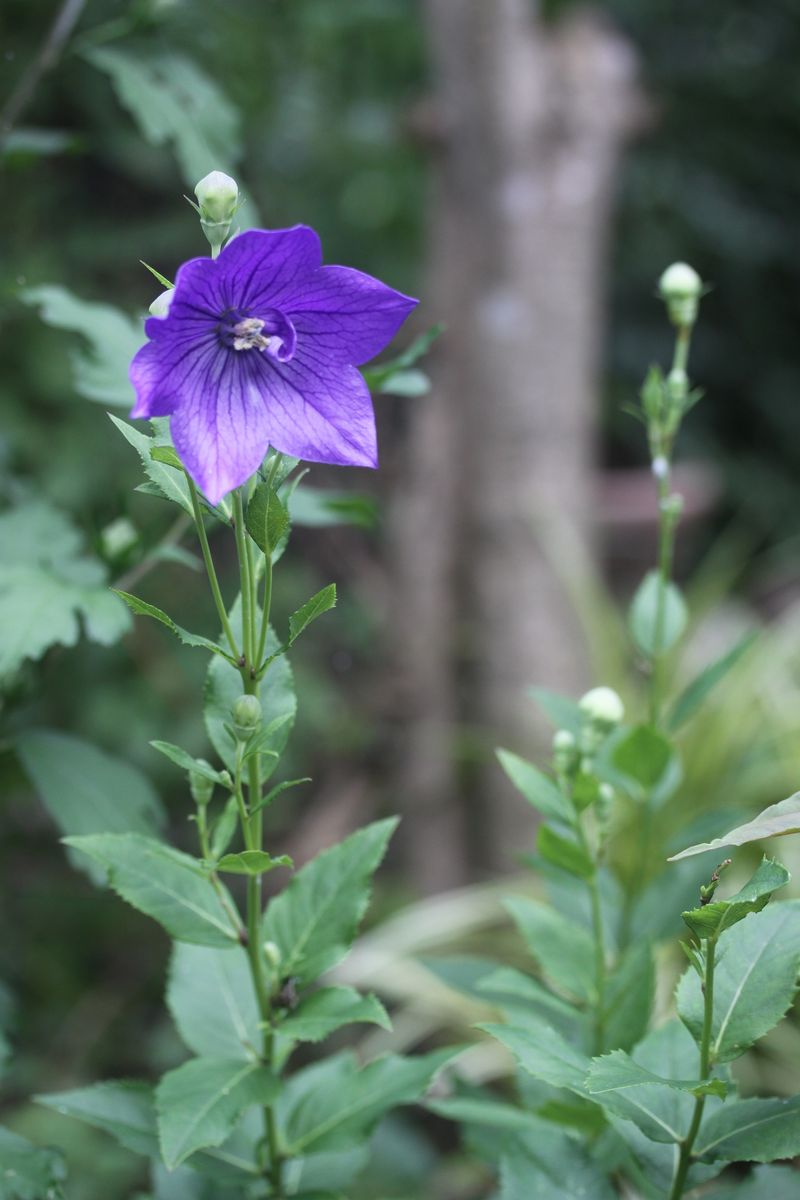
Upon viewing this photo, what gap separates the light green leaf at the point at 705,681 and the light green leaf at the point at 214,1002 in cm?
43

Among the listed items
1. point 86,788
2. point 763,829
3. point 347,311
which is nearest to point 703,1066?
point 763,829

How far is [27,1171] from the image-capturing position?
2.55 ft

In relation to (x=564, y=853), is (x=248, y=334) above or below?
above

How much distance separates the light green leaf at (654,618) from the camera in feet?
3.27

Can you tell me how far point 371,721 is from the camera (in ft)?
8.34

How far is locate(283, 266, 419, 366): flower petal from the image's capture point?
26.6 inches

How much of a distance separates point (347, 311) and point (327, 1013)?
0.46 meters

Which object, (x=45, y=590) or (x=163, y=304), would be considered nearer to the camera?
(x=163, y=304)

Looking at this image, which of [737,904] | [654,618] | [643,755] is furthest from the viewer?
[654,618]

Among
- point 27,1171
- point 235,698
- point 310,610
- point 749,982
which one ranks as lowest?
point 27,1171

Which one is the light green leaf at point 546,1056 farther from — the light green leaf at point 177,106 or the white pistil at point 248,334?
the light green leaf at point 177,106

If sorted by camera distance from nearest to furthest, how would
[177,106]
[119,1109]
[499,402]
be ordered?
[119,1109] → [177,106] → [499,402]

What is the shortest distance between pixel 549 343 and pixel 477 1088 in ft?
5.40

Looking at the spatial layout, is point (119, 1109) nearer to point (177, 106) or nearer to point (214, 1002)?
point (214, 1002)
